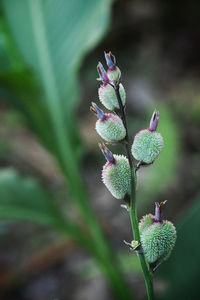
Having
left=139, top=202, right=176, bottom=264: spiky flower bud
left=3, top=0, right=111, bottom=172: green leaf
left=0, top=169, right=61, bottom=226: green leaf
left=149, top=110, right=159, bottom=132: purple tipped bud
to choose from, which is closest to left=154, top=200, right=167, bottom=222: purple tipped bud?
left=139, top=202, right=176, bottom=264: spiky flower bud

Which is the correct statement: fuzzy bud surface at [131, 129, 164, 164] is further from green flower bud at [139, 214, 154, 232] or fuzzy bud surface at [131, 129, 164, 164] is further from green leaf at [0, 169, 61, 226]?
green leaf at [0, 169, 61, 226]

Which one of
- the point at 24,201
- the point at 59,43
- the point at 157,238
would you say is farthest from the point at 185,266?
the point at 59,43

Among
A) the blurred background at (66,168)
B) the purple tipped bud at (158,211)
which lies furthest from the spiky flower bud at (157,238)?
the blurred background at (66,168)

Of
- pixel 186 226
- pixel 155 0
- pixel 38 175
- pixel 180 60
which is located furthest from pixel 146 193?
pixel 155 0

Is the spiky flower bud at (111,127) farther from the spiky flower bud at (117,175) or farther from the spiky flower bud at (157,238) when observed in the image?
the spiky flower bud at (157,238)

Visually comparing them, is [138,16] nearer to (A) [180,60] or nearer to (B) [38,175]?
(A) [180,60]

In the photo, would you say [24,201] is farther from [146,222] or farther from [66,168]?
[146,222]
